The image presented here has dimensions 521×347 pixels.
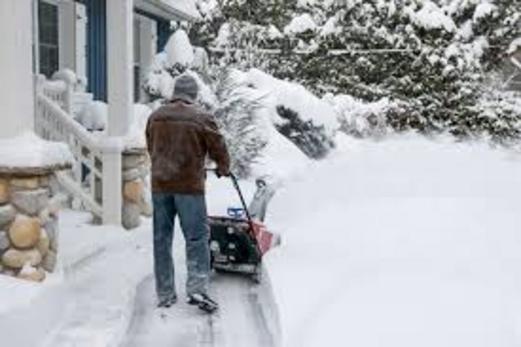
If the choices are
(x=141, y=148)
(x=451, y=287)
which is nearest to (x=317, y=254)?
(x=451, y=287)

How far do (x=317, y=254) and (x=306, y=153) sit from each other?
8938 mm

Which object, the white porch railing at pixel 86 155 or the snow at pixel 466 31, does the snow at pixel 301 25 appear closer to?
the snow at pixel 466 31

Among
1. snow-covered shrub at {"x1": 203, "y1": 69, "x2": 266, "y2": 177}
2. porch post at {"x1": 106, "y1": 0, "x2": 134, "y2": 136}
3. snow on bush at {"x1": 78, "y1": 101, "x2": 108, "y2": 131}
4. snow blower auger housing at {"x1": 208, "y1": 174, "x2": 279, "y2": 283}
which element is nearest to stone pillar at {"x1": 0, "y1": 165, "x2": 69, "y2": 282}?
snow blower auger housing at {"x1": 208, "y1": 174, "x2": 279, "y2": 283}

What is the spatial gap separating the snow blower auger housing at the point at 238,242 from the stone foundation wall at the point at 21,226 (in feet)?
4.96

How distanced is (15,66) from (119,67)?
3.28 metres

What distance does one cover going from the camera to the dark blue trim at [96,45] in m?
13.1

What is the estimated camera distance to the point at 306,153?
54.3 feet

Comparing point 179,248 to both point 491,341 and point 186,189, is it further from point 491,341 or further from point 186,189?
point 491,341

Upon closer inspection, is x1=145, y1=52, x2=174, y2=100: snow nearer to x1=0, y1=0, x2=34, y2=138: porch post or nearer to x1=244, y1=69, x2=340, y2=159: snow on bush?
x1=244, y1=69, x2=340, y2=159: snow on bush

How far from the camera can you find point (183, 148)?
611 centimetres

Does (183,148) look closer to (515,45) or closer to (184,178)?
(184,178)

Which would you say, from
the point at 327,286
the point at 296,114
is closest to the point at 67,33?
the point at 296,114

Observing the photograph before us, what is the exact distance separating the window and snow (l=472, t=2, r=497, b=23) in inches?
581

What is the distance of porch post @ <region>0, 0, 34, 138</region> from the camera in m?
5.86
